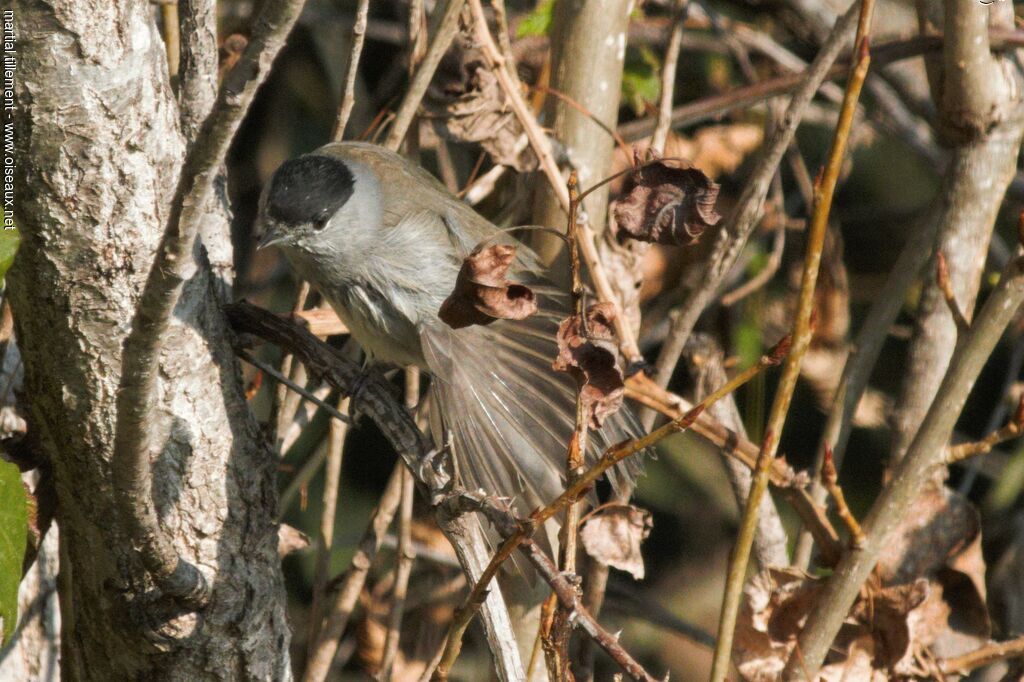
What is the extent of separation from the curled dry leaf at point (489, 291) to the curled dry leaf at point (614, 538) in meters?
0.68

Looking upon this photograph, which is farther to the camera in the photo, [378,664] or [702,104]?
[378,664]

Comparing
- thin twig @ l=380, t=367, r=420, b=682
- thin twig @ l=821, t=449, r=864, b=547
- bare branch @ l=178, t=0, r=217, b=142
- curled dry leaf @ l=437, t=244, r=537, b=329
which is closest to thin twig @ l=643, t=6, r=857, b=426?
thin twig @ l=821, t=449, r=864, b=547

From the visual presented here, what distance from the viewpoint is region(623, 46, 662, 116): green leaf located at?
2.89m

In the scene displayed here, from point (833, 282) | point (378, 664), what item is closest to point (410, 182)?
point (378, 664)

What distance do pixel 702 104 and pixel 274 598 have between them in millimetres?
1507

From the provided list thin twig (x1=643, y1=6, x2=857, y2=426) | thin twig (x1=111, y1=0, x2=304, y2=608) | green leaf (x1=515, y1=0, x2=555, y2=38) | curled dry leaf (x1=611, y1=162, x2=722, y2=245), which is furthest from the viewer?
green leaf (x1=515, y1=0, x2=555, y2=38)

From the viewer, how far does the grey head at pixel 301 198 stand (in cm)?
237

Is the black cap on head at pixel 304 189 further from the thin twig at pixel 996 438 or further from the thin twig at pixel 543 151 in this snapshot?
the thin twig at pixel 996 438

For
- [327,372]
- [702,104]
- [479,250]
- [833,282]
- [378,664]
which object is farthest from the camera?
[833,282]

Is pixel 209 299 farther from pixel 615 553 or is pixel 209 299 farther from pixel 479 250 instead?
pixel 615 553

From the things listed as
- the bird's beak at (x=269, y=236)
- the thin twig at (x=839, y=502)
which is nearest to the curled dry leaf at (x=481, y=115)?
the bird's beak at (x=269, y=236)

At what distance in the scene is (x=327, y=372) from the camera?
6.27ft

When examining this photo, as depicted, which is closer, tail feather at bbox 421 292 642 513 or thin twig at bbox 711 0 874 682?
thin twig at bbox 711 0 874 682

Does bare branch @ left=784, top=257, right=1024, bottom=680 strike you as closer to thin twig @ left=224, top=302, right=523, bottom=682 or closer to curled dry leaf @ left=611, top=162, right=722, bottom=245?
curled dry leaf @ left=611, top=162, right=722, bottom=245
